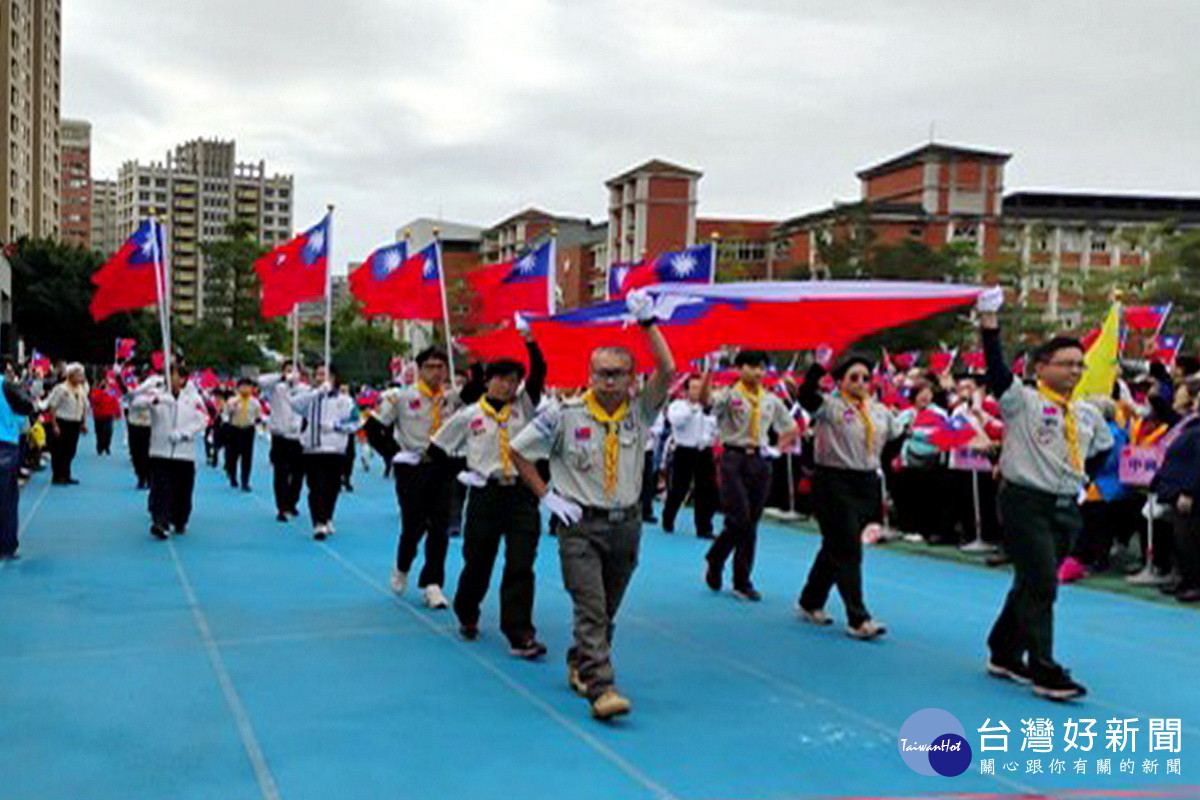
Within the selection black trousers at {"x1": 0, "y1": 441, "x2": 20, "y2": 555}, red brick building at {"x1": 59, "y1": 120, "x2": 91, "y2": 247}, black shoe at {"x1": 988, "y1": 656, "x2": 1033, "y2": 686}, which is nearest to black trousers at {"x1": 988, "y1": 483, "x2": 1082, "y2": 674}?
black shoe at {"x1": 988, "y1": 656, "x2": 1033, "y2": 686}

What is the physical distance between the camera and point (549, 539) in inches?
476

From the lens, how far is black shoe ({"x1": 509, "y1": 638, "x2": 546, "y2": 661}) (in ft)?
21.7

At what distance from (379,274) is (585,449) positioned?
572 cm

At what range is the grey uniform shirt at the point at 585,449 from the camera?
568cm

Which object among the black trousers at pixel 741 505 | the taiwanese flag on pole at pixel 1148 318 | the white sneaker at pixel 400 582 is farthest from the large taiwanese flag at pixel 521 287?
the taiwanese flag on pole at pixel 1148 318

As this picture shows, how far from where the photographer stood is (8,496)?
9508 millimetres

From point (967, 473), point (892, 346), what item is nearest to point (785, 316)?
point (967, 473)

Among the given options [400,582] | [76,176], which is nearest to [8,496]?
[400,582]

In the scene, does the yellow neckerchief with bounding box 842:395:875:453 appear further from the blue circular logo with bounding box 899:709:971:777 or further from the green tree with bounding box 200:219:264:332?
the green tree with bounding box 200:219:264:332

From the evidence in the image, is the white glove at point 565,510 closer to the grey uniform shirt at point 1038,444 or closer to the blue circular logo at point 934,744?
the blue circular logo at point 934,744

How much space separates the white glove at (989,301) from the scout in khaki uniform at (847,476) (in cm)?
137

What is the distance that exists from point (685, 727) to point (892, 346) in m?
35.0

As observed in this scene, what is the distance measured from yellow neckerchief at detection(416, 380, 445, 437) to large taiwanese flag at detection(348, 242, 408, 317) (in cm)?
238

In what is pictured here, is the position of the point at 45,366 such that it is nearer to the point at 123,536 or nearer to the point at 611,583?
the point at 123,536
